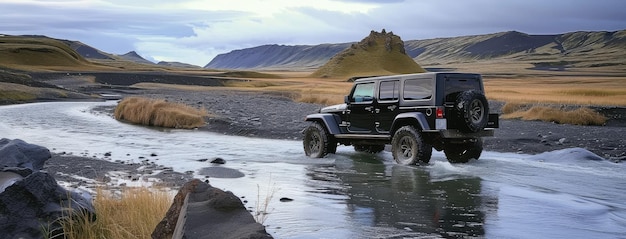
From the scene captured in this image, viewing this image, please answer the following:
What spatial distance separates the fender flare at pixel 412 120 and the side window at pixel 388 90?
2.14ft

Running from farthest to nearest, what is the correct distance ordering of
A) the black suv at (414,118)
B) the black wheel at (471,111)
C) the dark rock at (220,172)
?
the black suv at (414,118)
the black wheel at (471,111)
the dark rock at (220,172)

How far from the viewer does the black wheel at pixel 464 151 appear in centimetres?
1619

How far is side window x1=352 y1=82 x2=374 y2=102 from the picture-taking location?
54.0ft

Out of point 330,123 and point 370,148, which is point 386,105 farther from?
point 370,148

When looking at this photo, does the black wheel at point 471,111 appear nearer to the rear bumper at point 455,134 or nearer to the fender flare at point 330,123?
the rear bumper at point 455,134

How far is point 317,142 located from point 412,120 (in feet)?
11.8

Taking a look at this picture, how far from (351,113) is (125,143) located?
352 inches

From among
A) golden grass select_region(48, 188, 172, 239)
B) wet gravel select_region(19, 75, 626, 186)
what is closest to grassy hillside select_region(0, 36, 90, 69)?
wet gravel select_region(19, 75, 626, 186)

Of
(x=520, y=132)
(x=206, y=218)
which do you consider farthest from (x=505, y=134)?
(x=206, y=218)

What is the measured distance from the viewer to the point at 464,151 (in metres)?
16.5

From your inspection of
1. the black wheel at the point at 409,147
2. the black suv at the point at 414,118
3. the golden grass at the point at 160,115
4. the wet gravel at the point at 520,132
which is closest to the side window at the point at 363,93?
the black suv at the point at 414,118

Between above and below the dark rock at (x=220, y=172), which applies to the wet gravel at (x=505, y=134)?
above

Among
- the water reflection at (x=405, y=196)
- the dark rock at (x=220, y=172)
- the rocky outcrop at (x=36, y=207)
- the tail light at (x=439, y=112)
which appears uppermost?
the tail light at (x=439, y=112)

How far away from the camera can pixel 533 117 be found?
30016mm
